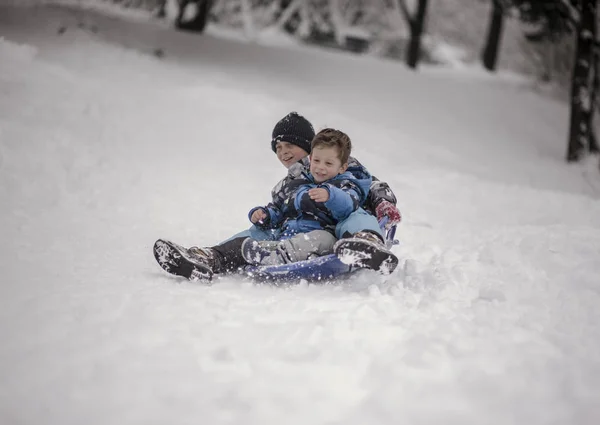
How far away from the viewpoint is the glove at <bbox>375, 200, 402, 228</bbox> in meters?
3.55

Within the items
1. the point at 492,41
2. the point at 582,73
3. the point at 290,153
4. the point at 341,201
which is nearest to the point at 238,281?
the point at 341,201

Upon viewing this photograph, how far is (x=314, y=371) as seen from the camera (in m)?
2.08

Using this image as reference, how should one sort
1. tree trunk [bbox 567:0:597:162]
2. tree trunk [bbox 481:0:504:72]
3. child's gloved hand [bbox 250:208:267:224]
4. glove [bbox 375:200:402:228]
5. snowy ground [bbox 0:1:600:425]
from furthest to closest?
tree trunk [bbox 481:0:504:72] < tree trunk [bbox 567:0:597:162] < child's gloved hand [bbox 250:208:267:224] < glove [bbox 375:200:402:228] < snowy ground [bbox 0:1:600:425]

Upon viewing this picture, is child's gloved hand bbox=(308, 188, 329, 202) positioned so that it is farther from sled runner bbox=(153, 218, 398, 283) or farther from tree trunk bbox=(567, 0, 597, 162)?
tree trunk bbox=(567, 0, 597, 162)

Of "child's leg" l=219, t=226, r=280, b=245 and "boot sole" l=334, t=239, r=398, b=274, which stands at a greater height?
"boot sole" l=334, t=239, r=398, b=274

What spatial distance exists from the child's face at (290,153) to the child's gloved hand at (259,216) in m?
0.41

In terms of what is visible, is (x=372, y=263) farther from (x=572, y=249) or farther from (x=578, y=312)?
(x=572, y=249)

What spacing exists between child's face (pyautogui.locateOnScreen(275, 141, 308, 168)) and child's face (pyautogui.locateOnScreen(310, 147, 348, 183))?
0.35m

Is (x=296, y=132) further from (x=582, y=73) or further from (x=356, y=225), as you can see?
(x=582, y=73)

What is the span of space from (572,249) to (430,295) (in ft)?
5.50

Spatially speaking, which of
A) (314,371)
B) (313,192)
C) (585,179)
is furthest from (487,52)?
(314,371)

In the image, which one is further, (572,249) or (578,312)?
(572,249)

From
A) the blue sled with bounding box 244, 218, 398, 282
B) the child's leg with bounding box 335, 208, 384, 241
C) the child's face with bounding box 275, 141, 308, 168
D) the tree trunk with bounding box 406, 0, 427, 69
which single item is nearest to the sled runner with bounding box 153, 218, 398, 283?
the blue sled with bounding box 244, 218, 398, 282

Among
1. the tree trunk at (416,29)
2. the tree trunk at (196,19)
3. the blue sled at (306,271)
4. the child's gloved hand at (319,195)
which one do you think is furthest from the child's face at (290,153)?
the tree trunk at (416,29)
